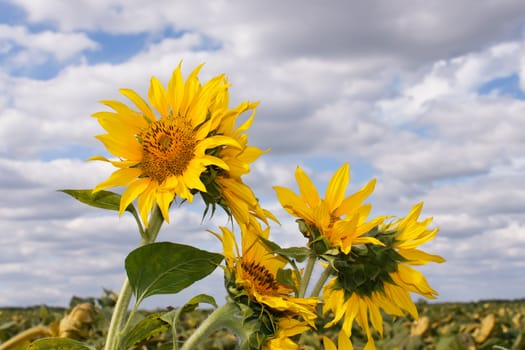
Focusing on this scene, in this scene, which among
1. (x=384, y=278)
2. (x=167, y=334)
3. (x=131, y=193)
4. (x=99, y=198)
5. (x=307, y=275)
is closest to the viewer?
(x=131, y=193)

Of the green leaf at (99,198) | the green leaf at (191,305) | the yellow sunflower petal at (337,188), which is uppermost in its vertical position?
the yellow sunflower petal at (337,188)

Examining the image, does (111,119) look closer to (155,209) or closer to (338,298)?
(155,209)

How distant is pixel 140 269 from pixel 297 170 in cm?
67

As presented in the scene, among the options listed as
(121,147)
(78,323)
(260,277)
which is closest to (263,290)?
(260,277)

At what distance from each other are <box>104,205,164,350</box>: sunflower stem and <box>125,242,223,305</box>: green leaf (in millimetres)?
42

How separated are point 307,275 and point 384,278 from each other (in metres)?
0.30

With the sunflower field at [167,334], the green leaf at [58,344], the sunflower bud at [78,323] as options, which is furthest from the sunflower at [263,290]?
the sunflower bud at [78,323]

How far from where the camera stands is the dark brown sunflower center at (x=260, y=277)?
233cm

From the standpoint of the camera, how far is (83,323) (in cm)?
368

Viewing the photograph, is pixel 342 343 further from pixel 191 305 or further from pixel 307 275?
pixel 191 305

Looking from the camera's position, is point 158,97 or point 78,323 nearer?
point 158,97

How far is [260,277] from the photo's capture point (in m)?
2.37

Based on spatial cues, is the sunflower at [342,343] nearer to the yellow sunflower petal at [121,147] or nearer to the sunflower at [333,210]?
the sunflower at [333,210]

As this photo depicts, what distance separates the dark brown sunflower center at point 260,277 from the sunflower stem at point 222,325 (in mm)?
114
